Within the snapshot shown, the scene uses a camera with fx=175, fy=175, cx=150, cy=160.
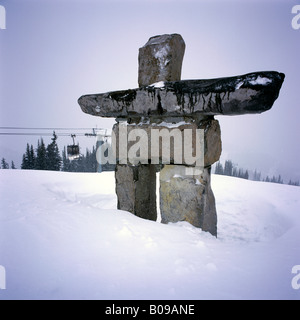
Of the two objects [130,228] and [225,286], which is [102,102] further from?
[225,286]

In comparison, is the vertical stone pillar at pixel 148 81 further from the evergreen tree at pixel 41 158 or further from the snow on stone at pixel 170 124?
the evergreen tree at pixel 41 158

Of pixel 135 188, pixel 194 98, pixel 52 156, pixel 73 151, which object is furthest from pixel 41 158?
pixel 194 98

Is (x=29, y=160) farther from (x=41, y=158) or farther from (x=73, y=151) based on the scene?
(x=73, y=151)

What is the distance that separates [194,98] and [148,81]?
0.82 m

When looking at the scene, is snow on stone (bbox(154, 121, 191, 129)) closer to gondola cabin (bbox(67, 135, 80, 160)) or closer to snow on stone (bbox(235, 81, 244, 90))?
snow on stone (bbox(235, 81, 244, 90))

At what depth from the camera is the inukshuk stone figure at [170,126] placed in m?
1.79

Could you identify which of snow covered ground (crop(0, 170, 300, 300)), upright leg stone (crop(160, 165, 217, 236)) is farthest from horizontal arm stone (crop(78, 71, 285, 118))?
snow covered ground (crop(0, 170, 300, 300))

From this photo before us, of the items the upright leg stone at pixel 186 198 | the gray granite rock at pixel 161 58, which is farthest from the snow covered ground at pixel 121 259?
the gray granite rock at pixel 161 58

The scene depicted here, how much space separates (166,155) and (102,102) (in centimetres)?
109

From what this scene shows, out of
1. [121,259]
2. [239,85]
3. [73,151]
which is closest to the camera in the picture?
[121,259]

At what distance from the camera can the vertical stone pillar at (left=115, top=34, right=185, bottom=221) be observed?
7.23ft

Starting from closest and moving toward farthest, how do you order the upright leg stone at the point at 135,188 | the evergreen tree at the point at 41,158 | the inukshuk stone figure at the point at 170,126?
the inukshuk stone figure at the point at 170,126, the upright leg stone at the point at 135,188, the evergreen tree at the point at 41,158

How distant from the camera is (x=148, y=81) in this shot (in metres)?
2.33

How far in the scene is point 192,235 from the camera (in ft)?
5.20
